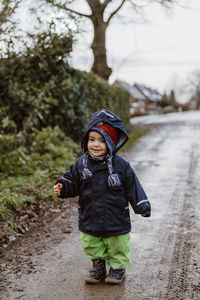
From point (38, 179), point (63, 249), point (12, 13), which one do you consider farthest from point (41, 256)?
point (12, 13)

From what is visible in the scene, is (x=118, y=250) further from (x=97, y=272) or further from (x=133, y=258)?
(x=133, y=258)

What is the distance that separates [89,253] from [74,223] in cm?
178

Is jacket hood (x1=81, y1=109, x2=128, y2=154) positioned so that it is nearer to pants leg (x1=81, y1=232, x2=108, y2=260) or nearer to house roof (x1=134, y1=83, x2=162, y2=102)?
pants leg (x1=81, y1=232, x2=108, y2=260)

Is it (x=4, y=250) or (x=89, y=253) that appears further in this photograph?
(x=4, y=250)

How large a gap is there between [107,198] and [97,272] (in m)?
0.74

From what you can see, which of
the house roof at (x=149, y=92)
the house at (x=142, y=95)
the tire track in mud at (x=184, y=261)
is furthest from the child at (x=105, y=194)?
the house roof at (x=149, y=92)

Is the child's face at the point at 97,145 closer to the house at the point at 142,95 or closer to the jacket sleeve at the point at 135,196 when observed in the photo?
the jacket sleeve at the point at 135,196

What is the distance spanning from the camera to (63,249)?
167 inches

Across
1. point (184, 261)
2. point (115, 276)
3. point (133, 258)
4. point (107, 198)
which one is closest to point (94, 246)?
point (115, 276)

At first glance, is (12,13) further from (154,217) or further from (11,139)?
(154,217)

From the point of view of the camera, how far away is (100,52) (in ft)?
57.1

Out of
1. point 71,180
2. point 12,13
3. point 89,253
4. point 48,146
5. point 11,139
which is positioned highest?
point 12,13

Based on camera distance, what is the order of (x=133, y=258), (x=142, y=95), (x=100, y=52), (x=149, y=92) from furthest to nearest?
(x=149, y=92)
(x=142, y=95)
(x=100, y=52)
(x=133, y=258)

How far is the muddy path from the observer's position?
3.25m
